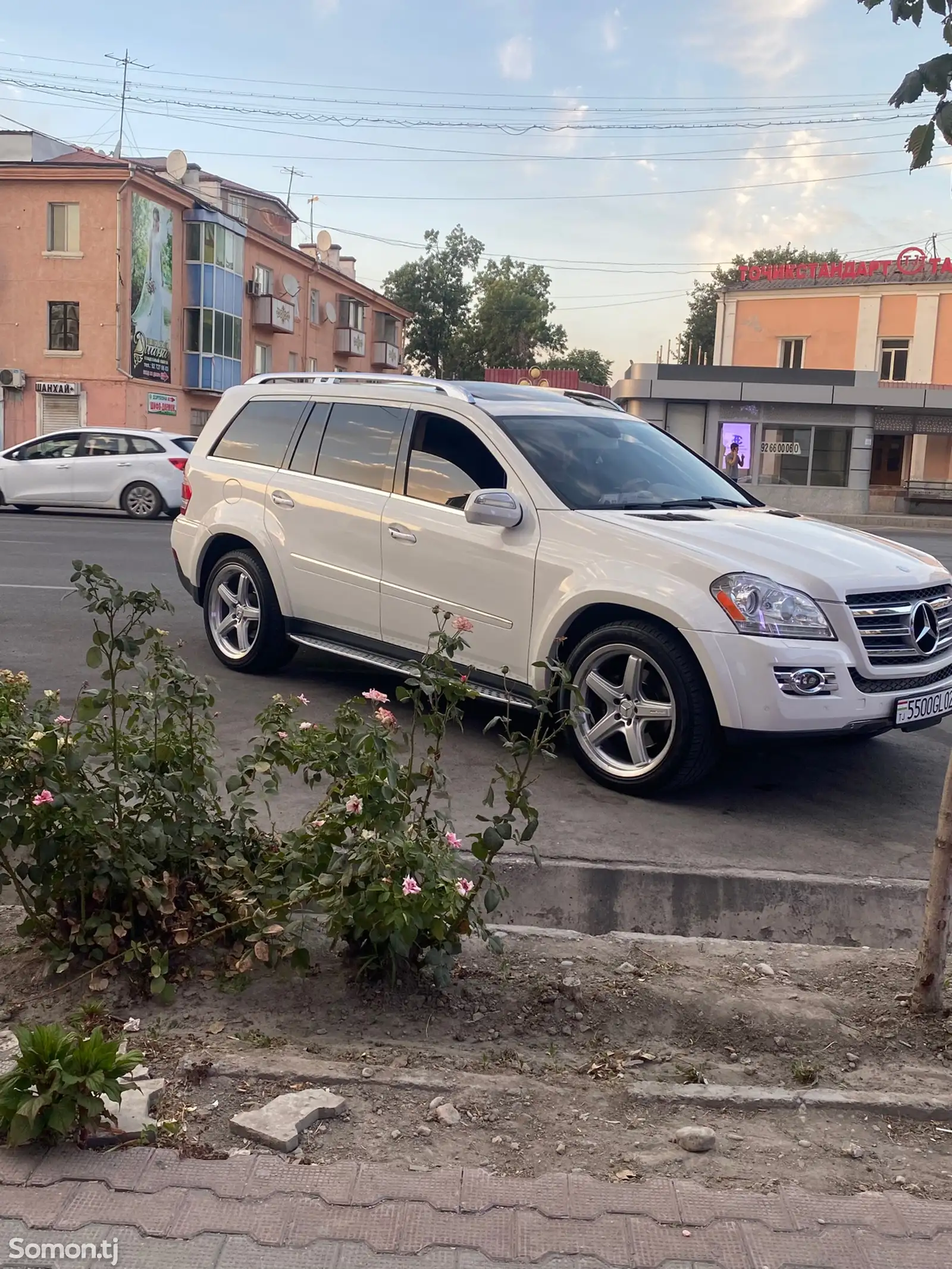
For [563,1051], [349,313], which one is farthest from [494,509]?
[349,313]

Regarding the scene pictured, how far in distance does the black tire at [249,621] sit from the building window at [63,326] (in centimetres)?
3060

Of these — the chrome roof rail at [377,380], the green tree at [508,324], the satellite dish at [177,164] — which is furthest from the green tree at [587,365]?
the chrome roof rail at [377,380]

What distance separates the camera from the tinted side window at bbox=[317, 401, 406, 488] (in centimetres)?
658

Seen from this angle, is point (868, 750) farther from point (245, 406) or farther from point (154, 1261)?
point (154, 1261)

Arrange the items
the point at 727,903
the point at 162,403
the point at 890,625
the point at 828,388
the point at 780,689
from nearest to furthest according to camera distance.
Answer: the point at 727,903 < the point at 780,689 < the point at 890,625 < the point at 828,388 < the point at 162,403

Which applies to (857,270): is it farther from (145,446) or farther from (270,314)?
(145,446)

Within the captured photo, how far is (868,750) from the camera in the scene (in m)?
6.35

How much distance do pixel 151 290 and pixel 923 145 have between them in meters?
36.7

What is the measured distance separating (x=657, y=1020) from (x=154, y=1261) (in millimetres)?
1575

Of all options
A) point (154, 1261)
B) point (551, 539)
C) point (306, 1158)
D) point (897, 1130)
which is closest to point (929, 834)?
point (551, 539)

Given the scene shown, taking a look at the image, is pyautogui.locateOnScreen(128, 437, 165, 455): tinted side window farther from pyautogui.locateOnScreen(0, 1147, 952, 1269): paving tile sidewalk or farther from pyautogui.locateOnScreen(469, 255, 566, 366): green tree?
pyautogui.locateOnScreen(469, 255, 566, 366): green tree

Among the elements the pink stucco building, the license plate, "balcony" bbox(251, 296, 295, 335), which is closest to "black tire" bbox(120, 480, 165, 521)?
the pink stucco building

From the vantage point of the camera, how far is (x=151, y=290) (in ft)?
121

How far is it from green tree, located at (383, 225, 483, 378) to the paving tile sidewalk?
73180mm
